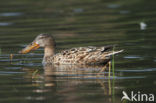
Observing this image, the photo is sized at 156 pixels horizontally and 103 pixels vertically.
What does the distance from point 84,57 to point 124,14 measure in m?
9.11

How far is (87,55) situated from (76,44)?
279 cm

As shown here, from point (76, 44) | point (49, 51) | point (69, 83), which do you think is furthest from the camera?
point (76, 44)

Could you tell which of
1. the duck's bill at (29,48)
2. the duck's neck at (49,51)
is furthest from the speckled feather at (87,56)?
the duck's bill at (29,48)

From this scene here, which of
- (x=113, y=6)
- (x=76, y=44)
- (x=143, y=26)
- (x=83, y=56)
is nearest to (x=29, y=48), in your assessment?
(x=83, y=56)

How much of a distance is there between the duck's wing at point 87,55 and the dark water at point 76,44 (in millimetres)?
368

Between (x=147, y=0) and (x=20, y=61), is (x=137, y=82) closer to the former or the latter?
(x=20, y=61)

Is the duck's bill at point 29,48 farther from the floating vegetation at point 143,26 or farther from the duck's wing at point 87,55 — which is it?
the floating vegetation at point 143,26

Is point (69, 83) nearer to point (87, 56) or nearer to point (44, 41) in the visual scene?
point (87, 56)

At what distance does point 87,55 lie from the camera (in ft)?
40.0

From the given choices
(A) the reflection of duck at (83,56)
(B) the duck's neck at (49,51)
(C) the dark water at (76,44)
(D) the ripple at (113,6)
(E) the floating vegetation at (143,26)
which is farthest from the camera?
(D) the ripple at (113,6)

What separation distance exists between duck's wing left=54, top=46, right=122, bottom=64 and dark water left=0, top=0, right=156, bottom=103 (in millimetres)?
368

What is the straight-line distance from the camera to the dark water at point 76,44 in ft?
30.6

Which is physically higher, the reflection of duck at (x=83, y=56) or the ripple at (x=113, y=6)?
the ripple at (x=113, y=6)

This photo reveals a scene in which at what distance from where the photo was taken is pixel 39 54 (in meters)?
14.2
